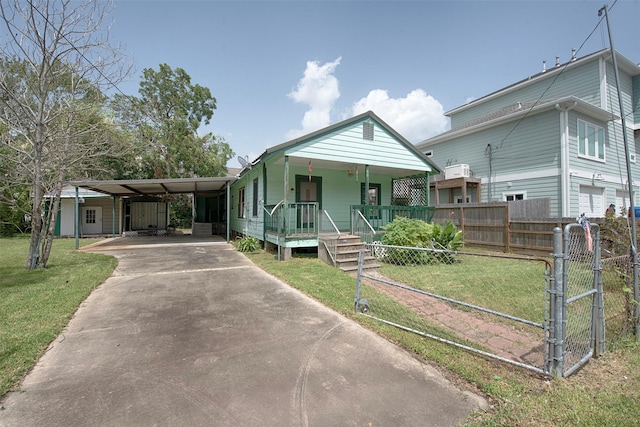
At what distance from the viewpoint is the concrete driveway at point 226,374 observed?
215 centimetres

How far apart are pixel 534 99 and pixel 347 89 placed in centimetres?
1018

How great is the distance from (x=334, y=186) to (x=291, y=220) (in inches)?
115

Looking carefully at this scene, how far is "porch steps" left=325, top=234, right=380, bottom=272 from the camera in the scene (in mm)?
7523

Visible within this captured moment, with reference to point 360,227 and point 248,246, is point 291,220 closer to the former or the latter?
point 360,227

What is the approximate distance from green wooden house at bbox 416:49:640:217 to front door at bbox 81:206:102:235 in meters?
20.2

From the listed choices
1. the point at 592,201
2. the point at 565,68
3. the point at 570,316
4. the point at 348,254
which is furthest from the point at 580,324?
the point at 565,68

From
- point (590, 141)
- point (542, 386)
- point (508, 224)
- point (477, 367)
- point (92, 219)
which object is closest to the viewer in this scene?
point (542, 386)

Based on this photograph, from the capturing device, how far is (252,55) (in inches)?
418

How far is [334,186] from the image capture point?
11477 millimetres

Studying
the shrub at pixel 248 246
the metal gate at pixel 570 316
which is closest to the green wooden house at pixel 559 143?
the shrub at pixel 248 246

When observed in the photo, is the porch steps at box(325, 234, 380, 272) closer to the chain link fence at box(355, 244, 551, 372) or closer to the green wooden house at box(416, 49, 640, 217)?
the chain link fence at box(355, 244, 551, 372)

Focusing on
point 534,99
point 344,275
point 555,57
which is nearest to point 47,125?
point 344,275

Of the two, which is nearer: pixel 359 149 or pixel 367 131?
pixel 359 149

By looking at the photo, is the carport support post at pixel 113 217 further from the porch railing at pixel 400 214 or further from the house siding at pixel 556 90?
the house siding at pixel 556 90
